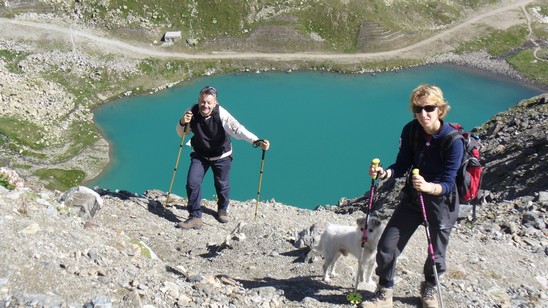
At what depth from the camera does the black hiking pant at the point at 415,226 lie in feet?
24.4

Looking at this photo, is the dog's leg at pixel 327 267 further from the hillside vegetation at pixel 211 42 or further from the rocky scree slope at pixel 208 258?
the hillside vegetation at pixel 211 42

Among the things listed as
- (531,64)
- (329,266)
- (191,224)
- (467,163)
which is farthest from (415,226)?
(531,64)

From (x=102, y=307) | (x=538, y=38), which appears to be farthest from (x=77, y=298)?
(x=538, y=38)

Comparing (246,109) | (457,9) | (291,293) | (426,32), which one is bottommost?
(291,293)

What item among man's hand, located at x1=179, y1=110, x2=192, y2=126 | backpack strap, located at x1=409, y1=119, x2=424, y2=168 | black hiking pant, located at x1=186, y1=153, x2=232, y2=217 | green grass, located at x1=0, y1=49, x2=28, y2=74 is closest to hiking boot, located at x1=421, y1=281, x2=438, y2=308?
backpack strap, located at x1=409, y1=119, x2=424, y2=168

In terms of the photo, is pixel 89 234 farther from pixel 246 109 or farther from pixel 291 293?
pixel 246 109

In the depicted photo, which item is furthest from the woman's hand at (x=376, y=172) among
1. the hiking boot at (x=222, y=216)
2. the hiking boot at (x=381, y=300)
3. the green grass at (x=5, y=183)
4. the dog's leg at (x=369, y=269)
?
the green grass at (x=5, y=183)

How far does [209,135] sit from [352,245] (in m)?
4.52

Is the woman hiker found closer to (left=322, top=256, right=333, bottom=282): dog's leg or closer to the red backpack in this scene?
the red backpack

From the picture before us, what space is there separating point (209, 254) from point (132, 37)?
5949cm

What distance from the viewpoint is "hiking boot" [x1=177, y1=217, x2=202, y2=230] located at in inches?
510

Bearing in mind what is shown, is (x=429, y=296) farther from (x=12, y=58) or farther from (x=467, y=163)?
(x=12, y=58)

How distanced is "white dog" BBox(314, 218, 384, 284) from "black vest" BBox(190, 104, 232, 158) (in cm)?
363

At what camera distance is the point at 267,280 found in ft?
32.4
